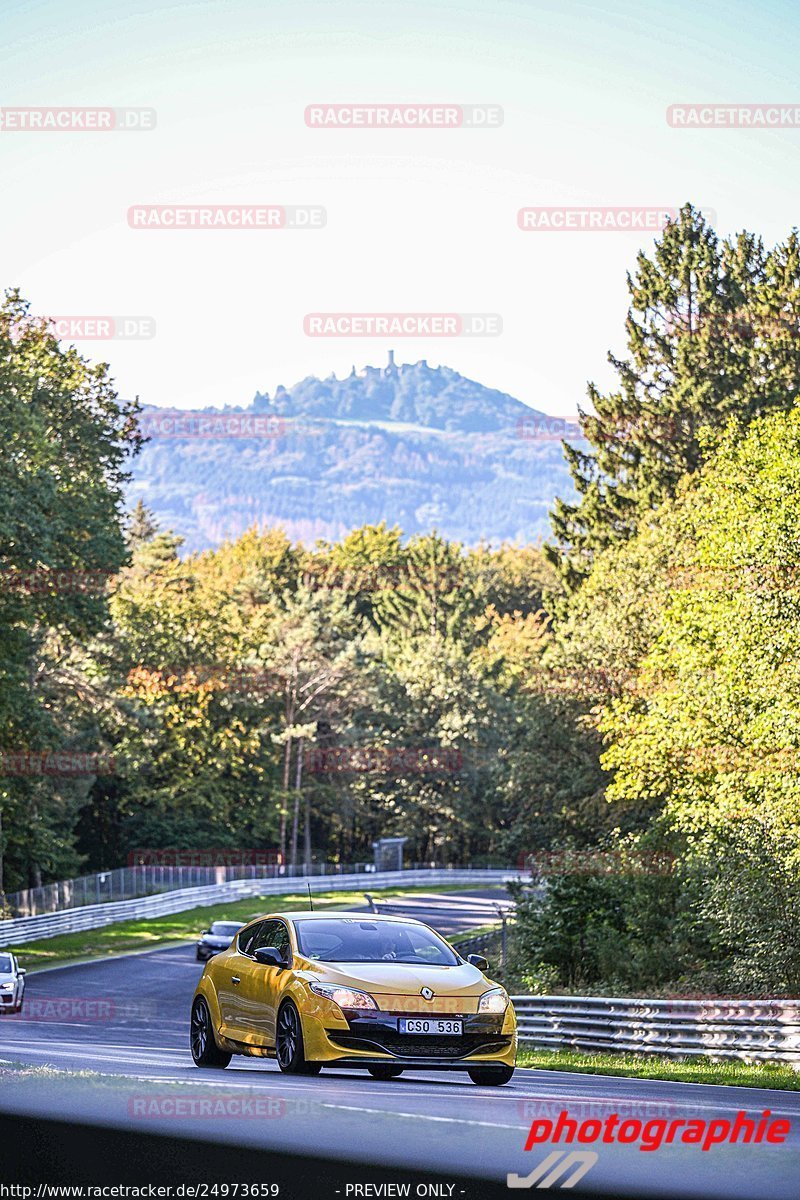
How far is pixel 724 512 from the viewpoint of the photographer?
3491 centimetres

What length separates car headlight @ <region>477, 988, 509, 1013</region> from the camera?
12273 mm

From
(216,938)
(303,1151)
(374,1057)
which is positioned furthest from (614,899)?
(303,1151)

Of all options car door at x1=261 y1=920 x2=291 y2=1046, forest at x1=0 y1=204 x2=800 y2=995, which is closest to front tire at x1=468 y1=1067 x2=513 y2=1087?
car door at x1=261 y1=920 x2=291 y2=1046

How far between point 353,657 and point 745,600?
62.8 metres

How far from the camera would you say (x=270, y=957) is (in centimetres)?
1278

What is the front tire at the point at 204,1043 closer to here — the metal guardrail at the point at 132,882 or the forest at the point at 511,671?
the forest at the point at 511,671

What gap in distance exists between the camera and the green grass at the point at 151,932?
5112 centimetres

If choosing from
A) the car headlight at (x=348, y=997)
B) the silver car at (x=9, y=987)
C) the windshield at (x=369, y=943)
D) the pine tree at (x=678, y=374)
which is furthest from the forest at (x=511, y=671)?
the car headlight at (x=348, y=997)

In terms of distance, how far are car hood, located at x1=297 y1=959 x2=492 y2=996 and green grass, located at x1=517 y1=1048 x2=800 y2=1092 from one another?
5152 mm

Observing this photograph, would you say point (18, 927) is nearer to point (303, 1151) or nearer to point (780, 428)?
point (780, 428)

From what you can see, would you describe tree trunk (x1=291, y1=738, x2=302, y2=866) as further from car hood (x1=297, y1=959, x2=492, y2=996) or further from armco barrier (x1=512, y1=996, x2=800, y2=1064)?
car hood (x1=297, y1=959, x2=492, y2=996)

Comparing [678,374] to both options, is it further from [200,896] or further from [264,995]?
[264,995]

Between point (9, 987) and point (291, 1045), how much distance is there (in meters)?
21.0

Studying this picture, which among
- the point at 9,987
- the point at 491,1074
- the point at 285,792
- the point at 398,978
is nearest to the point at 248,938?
the point at 398,978
